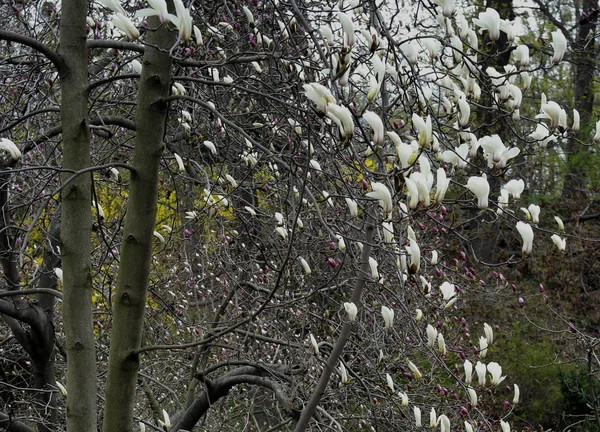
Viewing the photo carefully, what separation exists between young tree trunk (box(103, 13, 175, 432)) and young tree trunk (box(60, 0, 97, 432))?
0.11 m

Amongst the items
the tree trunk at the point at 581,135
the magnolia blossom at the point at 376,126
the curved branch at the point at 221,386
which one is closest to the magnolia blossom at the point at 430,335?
the magnolia blossom at the point at 376,126

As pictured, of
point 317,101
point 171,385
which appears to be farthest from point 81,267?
point 171,385

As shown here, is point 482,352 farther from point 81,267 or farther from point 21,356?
point 21,356

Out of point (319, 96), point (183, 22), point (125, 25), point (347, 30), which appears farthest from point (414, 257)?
point (125, 25)

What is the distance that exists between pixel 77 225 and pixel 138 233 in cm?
26

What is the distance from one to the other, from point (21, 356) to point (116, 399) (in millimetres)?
3236

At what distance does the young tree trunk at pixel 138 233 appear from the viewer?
2.81 m

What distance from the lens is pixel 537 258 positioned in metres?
10.2

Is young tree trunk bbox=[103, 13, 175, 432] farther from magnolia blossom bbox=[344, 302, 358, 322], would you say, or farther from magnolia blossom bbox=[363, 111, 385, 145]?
magnolia blossom bbox=[363, 111, 385, 145]

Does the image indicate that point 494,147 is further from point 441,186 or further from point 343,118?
point 343,118

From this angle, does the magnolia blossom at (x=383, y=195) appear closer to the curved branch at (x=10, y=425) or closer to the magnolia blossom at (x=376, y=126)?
the magnolia blossom at (x=376, y=126)

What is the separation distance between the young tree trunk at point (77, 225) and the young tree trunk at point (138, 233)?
111 mm

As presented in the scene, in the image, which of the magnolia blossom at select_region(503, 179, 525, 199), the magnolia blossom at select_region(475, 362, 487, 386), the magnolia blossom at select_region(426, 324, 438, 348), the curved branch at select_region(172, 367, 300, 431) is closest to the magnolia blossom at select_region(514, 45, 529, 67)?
the magnolia blossom at select_region(503, 179, 525, 199)

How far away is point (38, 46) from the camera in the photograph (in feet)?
8.91
